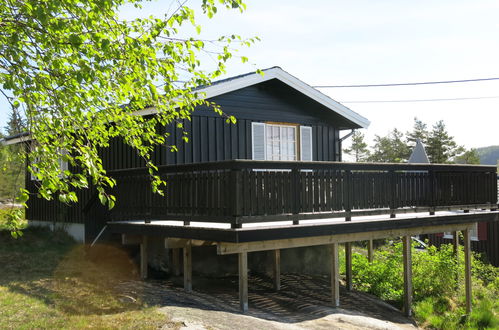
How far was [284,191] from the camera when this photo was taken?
28.6ft

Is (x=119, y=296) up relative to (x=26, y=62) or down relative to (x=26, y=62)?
down

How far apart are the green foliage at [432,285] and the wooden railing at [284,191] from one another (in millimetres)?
2073

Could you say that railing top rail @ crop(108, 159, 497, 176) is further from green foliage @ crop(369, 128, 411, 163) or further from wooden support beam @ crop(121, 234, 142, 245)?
green foliage @ crop(369, 128, 411, 163)

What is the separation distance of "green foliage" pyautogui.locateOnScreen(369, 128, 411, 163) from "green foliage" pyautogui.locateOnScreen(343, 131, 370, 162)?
1.12 m

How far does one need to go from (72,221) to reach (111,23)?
852cm

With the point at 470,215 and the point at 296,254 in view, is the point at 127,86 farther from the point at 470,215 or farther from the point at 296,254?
the point at 470,215

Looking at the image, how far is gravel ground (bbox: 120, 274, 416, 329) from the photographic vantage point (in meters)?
8.01

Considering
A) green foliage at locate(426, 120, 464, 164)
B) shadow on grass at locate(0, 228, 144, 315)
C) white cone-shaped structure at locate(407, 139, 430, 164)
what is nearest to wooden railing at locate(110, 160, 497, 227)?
shadow on grass at locate(0, 228, 144, 315)

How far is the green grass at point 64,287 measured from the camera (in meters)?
7.32

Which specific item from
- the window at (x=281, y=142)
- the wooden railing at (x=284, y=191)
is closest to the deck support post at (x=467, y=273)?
the wooden railing at (x=284, y=191)

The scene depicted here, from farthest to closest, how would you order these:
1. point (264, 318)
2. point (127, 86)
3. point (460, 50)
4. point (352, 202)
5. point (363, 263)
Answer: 1. point (460, 50)
2. point (363, 263)
3. point (352, 202)
4. point (264, 318)
5. point (127, 86)

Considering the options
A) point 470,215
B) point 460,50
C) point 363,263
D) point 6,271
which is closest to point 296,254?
point 363,263

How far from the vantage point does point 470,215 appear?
12789 mm

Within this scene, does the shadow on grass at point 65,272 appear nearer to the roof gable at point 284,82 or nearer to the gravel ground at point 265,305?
the gravel ground at point 265,305
